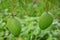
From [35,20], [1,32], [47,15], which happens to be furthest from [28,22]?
[47,15]

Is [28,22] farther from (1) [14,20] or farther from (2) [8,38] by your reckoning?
(1) [14,20]

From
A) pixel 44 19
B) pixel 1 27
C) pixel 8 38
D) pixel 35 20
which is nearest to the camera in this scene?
pixel 44 19

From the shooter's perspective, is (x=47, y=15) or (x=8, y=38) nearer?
(x=47, y=15)

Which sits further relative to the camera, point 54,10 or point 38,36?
point 54,10

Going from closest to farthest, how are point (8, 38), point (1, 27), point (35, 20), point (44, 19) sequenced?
point (44, 19) < point (8, 38) < point (1, 27) < point (35, 20)

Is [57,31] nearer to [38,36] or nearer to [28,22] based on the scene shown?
[38,36]

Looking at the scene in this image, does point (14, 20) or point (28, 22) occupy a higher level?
point (28, 22)

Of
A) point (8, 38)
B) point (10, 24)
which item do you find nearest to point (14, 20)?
point (10, 24)

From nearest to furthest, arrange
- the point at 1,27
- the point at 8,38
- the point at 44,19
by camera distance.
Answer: the point at 44,19 < the point at 8,38 < the point at 1,27

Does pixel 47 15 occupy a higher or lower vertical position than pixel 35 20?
lower
